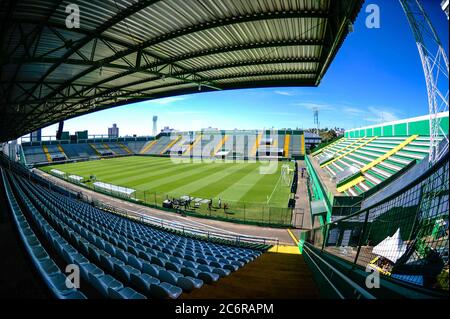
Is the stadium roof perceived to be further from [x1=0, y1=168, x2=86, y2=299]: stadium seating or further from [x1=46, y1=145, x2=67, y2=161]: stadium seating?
[x1=46, y1=145, x2=67, y2=161]: stadium seating

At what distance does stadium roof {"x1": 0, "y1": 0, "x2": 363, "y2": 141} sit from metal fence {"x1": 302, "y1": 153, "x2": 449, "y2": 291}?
4.49 m

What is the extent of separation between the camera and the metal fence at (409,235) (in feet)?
10.2

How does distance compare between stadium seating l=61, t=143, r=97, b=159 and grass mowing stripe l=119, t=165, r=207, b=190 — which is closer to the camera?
grass mowing stripe l=119, t=165, r=207, b=190

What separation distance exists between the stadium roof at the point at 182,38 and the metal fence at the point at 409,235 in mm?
4485

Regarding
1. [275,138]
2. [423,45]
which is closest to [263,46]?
[423,45]

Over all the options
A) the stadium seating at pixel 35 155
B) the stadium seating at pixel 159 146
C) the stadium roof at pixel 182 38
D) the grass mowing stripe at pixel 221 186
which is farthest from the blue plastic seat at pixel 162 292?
the stadium seating at pixel 159 146

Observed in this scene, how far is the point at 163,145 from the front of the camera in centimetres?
7006


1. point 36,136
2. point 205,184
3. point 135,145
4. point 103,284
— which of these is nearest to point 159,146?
point 135,145

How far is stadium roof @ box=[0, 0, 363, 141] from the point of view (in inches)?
272

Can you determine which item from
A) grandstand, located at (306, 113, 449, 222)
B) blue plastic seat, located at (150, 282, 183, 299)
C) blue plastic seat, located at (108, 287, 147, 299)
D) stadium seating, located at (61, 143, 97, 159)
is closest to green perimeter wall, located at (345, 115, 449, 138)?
grandstand, located at (306, 113, 449, 222)

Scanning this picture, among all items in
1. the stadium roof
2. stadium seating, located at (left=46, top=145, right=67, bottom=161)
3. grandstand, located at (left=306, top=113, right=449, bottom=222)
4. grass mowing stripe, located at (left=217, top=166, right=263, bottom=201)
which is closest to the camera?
the stadium roof

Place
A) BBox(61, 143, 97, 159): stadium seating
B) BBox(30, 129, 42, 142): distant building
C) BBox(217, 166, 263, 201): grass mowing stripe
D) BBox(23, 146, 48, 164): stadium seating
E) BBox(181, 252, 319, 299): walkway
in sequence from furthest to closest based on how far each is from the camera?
BBox(30, 129, 42, 142): distant building → BBox(61, 143, 97, 159): stadium seating → BBox(23, 146, 48, 164): stadium seating → BBox(217, 166, 263, 201): grass mowing stripe → BBox(181, 252, 319, 299): walkway
